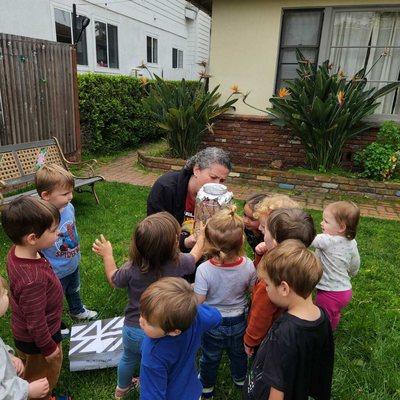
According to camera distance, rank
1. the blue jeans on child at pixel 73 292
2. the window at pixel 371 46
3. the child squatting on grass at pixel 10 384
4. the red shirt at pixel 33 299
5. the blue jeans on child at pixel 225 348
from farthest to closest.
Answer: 1. the window at pixel 371 46
2. the blue jeans on child at pixel 73 292
3. the blue jeans on child at pixel 225 348
4. the red shirt at pixel 33 299
5. the child squatting on grass at pixel 10 384

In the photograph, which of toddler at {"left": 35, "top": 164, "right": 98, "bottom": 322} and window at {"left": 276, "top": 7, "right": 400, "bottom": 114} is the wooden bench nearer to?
toddler at {"left": 35, "top": 164, "right": 98, "bottom": 322}

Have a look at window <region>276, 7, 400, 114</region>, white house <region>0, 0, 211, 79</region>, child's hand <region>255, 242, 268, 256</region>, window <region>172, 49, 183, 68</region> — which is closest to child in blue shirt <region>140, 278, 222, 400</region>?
child's hand <region>255, 242, 268, 256</region>

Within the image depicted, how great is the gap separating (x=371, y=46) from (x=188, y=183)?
600 centimetres

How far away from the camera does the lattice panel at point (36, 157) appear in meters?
5.19

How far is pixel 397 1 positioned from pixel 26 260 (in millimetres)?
7529

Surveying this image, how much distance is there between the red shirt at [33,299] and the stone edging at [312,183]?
5.30 m

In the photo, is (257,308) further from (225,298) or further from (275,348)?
(275,348)

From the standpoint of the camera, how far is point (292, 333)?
4.66 ft

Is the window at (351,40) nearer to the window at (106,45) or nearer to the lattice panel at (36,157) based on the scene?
the lattice panel at (36,157)

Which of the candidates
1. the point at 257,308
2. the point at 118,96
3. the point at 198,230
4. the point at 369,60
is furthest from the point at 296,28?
the point at 257,308

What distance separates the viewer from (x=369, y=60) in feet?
22.7

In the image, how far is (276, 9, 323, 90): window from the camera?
6.88 m

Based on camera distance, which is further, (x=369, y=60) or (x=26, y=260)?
(x=369, y=60)

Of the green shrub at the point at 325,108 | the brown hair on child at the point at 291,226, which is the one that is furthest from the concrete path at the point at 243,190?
the brown hair on child at the point at 291,226
